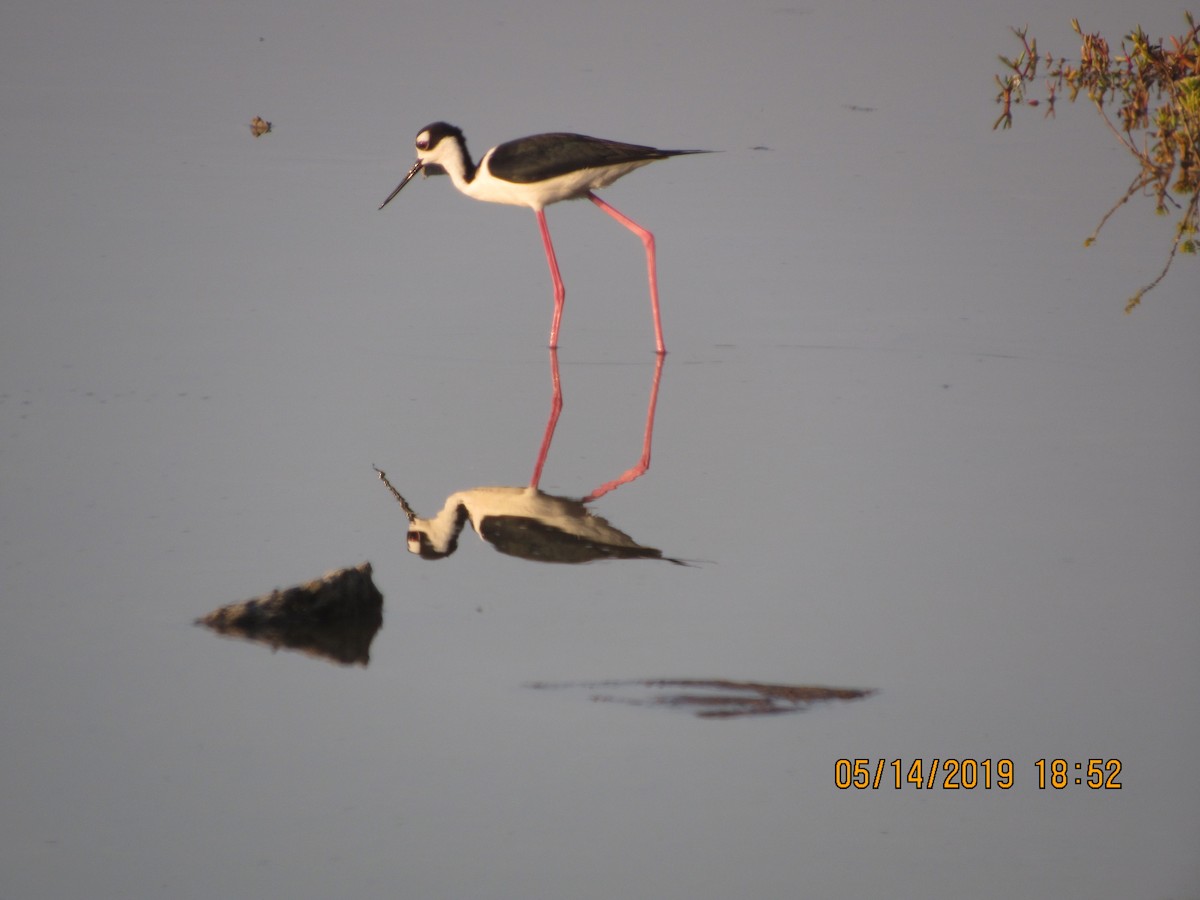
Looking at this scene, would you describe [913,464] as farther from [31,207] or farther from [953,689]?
[31,207]

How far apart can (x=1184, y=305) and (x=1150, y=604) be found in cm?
332

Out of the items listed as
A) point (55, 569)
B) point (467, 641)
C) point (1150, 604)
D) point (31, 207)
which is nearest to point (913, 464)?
point (1150, 604)

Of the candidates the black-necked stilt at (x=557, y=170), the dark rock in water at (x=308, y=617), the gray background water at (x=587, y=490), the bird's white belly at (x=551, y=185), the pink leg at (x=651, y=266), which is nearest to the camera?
the gray background water at (x=587, y=490)

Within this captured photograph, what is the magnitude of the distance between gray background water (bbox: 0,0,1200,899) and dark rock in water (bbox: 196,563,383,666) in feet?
0.28

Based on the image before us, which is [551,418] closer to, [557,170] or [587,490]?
[587,490]

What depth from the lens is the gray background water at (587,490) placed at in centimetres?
346

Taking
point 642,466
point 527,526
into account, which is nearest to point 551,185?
point 642,466

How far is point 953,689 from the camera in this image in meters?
4.16

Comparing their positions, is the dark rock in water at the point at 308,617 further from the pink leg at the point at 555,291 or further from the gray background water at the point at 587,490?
the pink leg at the point at 555,291

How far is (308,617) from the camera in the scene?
4.30m

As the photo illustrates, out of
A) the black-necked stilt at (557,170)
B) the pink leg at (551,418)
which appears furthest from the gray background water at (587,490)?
the black-necked stilt at (557,170)

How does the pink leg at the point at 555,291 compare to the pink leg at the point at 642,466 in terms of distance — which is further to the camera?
the pink leg at the point at 555,291

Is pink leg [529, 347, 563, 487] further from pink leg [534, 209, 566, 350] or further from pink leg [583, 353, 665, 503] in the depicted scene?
pink leg [583, 353, 665, 503]

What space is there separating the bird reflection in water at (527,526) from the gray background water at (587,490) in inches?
3.1
